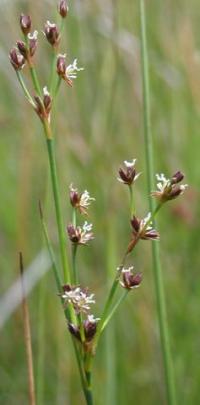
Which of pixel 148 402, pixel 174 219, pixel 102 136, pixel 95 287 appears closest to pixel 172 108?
pixel 102 136

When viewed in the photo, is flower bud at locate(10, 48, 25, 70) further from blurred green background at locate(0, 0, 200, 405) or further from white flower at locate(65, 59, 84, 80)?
blurred green background at locate(0, 0, 200, 405)

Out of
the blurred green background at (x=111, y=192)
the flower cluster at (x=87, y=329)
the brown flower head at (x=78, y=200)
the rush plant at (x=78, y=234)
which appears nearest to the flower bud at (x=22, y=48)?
the rush plant at (x=78, y=234)

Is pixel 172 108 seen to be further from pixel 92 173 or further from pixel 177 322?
pixel 177 322

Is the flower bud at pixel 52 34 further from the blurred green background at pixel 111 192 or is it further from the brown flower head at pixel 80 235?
the blurred green background at pixel 111 192

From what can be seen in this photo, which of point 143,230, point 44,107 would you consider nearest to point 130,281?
point 143,230

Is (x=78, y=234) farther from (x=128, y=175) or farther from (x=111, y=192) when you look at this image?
(x=111, y=192)

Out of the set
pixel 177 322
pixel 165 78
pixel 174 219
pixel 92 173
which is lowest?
pixel 177 322

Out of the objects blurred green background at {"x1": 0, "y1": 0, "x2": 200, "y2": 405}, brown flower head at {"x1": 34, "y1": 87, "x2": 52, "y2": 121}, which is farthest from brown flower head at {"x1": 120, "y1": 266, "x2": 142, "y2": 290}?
blurred green background at {"x1": 0, "y1": 0, "x2": 200, "y2": 405}
